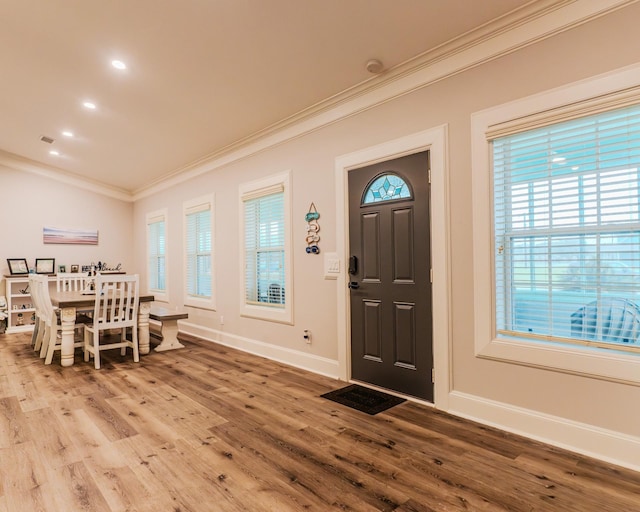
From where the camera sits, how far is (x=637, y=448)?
2.04m

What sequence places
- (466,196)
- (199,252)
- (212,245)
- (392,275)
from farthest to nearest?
(199,252) → (212,245) → (392,275) → (466,196)

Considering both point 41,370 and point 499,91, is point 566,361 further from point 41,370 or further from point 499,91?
point 41,370

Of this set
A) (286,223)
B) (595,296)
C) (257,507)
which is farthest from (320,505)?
(286,223)

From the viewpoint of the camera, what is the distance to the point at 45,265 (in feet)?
23.3

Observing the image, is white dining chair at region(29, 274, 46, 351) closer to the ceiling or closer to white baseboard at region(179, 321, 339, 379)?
white baseboard at region(179, 321, 339, 379)

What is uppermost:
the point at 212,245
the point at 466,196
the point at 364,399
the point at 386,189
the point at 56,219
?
the point at 56,219

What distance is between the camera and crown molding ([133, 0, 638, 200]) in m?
2.27

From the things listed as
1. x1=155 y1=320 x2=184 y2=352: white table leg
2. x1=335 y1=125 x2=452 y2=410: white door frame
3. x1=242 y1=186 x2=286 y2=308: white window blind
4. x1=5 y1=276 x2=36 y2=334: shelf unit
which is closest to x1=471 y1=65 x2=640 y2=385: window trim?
x1=335 y1=125 x2=452 y2=410: white door frame

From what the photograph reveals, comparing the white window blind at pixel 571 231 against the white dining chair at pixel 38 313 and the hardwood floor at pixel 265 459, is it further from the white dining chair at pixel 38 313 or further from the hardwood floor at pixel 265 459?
the white dining chair at pixel 38 313

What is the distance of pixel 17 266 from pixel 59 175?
186 centimetres

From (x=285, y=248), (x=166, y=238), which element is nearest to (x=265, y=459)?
(x=285, y=248)

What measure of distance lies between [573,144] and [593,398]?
1.48 m

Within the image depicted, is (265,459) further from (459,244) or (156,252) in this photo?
(156,252)

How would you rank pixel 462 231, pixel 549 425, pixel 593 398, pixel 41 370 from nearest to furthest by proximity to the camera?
pixel 593 398
pixel 549 425
pixel 462 231
pixel 41 370
